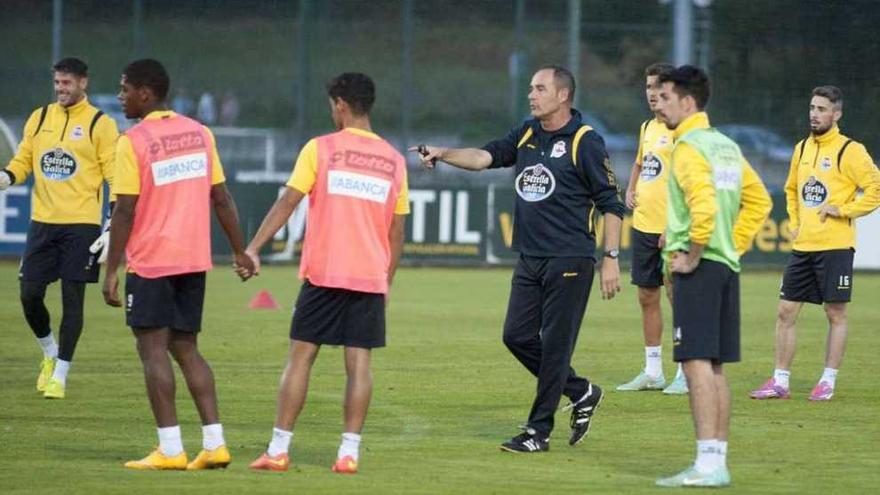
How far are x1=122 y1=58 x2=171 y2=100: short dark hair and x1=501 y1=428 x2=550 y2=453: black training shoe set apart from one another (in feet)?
9.14

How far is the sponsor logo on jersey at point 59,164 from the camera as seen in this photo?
12.3 m

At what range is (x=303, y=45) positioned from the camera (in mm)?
28156

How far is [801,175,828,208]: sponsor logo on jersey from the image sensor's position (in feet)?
41.9

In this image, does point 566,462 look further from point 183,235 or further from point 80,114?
point 80,114

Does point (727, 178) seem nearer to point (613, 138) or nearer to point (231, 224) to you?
point (231, 224)

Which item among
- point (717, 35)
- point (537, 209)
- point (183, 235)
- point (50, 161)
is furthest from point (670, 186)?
point (717, 35)

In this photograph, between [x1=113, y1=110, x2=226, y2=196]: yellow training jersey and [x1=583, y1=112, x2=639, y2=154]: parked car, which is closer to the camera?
[x1=113, y1=110, x2=226, y2=196]: yellow training jersey

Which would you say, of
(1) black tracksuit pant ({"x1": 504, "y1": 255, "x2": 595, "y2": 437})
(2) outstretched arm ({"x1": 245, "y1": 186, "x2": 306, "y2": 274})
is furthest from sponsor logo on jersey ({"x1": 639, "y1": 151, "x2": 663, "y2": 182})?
(2) outstretched arm ({"x1": 245, "y1": 186, "x2": 306, "y2": 274})

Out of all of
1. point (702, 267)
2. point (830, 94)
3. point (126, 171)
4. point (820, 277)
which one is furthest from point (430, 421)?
point (830, 94)

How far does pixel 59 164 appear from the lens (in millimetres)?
12297

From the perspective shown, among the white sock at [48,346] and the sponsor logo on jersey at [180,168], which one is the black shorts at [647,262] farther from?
the sponsor logo on jersey at [180,168]

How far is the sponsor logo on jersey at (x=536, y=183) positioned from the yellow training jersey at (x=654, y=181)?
2795 millimetres

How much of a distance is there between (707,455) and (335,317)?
6.50 ft

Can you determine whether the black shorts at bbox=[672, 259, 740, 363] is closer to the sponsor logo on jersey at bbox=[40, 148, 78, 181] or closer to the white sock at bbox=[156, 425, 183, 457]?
the white sock at bbox=[156, 425, 183, 457]
